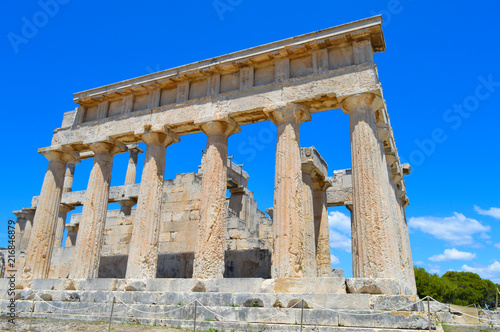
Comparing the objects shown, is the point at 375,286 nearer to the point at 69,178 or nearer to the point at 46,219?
the point at 46,219

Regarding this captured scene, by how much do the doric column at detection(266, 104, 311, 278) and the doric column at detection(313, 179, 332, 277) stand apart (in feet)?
18.0

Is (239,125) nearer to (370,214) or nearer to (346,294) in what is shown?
(370,214)

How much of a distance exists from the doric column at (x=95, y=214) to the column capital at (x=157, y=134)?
1.75 meters

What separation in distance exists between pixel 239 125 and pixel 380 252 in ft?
23.5

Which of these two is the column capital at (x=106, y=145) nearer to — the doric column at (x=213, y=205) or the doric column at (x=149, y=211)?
the doric column at (x=149, y=211)

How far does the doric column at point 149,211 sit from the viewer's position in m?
13.9

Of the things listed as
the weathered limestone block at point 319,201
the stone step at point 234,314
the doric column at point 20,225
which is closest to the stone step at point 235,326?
the stone step at point 234,314

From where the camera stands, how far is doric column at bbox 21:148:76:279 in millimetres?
15672

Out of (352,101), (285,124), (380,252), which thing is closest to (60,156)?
(285,124)

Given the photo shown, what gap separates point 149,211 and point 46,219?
5.01 metres

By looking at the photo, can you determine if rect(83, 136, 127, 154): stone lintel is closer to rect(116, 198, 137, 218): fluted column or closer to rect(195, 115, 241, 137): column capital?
rect(195, 115, 241, 137): column capital

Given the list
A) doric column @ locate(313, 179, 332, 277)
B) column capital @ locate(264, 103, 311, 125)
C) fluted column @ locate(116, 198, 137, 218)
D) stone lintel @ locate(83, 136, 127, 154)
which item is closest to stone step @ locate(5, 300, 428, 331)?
column capital @ locate(264, 103, 311, 125)

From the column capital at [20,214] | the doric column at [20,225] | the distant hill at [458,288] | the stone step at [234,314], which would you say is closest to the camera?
the stone step at [234,314]

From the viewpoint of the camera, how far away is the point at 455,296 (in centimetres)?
4000
